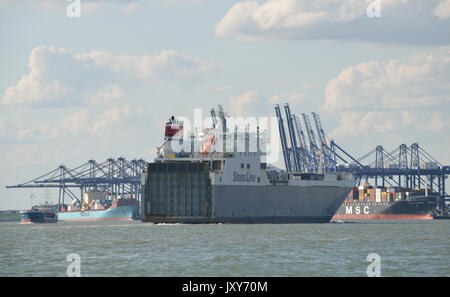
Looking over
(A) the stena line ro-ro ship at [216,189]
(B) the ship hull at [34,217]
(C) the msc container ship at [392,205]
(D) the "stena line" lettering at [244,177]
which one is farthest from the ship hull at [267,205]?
(B) the ship hull at [34,217]

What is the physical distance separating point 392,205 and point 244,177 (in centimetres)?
7986

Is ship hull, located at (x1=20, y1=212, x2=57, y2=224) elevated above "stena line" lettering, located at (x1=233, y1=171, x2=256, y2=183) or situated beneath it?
situated beneath

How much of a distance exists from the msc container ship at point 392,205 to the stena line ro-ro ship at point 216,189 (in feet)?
217

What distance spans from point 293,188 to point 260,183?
6.64 m

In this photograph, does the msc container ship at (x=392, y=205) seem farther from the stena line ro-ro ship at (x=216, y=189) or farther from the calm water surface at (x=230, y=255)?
the calm water surface at (x=230, y=255)

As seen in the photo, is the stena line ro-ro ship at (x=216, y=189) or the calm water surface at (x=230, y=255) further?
the stena line ro-ro ship at (x=216, y=189)

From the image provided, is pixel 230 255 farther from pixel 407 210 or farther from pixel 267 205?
pixel 407 210

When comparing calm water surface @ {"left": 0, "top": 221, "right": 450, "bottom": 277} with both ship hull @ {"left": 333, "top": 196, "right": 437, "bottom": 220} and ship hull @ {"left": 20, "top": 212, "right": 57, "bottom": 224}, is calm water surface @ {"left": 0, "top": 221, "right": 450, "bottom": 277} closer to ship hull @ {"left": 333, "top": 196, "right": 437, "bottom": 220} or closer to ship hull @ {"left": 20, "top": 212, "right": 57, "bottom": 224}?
ship hull @ {"left": 20, "top": 212, "right": 57, "bottom": 224}

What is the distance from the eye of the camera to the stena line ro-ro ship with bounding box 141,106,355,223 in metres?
109

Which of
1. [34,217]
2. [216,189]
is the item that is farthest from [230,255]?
[34,217]

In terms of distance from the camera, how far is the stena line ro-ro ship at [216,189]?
109188mm

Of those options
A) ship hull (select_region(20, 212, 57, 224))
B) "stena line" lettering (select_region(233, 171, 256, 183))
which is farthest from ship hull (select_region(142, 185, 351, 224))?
ship hull (select_region(20, 212, 57, 224))

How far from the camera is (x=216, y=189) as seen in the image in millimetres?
108500
